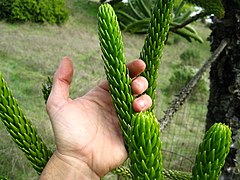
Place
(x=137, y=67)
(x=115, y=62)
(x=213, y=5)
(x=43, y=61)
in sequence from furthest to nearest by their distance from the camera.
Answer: (x=43, y=61) → (x=213, y=5) → (x=137, y=67) → (x=115, y=62)

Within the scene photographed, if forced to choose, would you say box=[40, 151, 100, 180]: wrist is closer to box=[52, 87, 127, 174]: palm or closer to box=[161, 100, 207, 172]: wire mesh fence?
box=[52, 87, 127, 174]: palm

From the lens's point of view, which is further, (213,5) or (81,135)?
(213,5)

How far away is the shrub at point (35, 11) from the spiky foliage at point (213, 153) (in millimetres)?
8469

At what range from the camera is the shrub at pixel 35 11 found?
8.65 m

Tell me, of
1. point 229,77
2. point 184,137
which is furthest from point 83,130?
point 184,137

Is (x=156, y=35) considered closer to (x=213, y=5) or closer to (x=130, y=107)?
(x=130, y=107)

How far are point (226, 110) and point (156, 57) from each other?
72 cm

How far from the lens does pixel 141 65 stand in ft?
2.42

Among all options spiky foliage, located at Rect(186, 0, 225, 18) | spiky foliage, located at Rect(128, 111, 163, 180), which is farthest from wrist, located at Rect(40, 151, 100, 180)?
spiky foliage, located at Rect(186, 0, 225, 18)

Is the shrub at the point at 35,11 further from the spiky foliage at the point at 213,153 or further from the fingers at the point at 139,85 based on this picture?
the spiky foliage at the point at 213,153

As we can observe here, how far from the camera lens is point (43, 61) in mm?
5852

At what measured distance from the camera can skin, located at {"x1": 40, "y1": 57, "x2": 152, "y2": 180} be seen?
2.40 feet

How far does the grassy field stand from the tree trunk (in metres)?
1.57

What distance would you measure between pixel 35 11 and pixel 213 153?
8.98m
